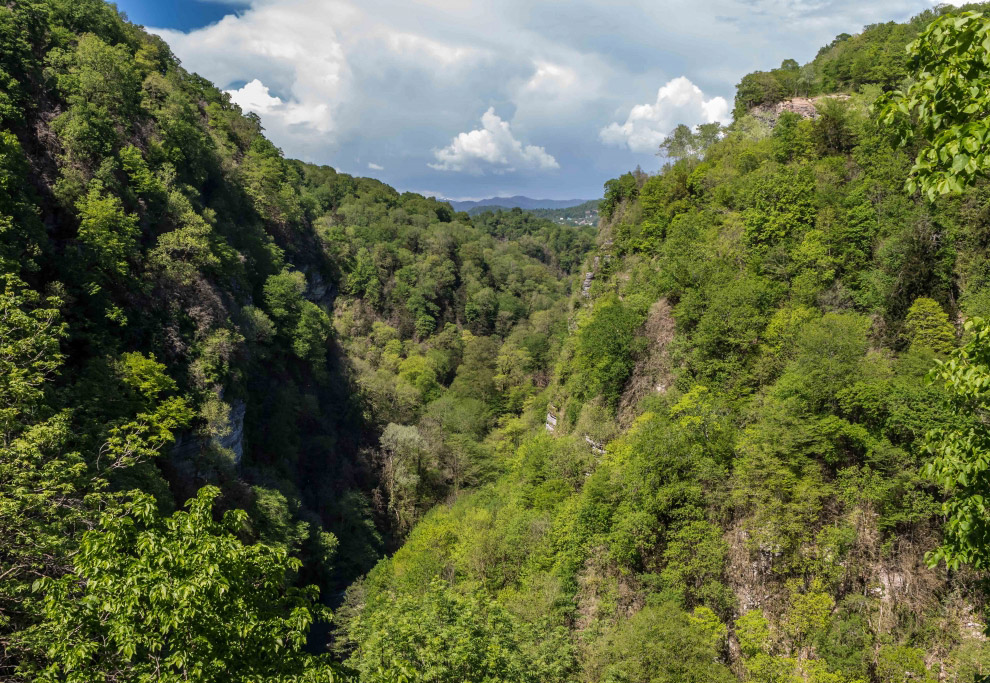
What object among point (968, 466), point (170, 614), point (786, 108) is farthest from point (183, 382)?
point (786, 108)

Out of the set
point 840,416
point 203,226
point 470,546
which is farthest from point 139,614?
point 203,226

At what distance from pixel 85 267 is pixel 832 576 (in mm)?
33024

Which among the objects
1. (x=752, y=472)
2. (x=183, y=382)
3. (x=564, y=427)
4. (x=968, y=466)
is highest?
(x=183, y=382)

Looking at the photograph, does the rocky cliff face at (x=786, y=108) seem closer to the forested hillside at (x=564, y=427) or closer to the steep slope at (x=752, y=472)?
the forested hillside at (x=564, y=427)

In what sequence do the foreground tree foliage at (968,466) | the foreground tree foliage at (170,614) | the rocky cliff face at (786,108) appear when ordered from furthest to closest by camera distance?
the rocky cliff face at (786,108) < the foreground tree foliage at (170,614) < the foreground tree foliage at (968,466)

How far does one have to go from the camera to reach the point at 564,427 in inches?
1426

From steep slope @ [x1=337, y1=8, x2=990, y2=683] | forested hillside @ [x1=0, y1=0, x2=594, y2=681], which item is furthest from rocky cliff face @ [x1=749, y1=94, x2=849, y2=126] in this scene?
forested hillside @ [x1=0, y1=0, x2=594, y2=681]

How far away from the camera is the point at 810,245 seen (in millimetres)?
23641

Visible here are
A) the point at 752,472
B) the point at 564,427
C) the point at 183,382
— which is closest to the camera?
the point at 752,472

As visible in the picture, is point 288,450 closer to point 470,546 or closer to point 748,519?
point 470,546

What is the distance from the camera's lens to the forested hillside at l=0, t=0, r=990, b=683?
23.6 feet

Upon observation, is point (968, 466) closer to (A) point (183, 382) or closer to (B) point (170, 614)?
(B) point (170, 614)

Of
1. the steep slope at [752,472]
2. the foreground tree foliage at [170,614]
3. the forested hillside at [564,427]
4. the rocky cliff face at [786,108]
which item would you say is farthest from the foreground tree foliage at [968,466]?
the rocky cliff face at [786,108]

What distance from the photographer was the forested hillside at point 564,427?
7180 mm
